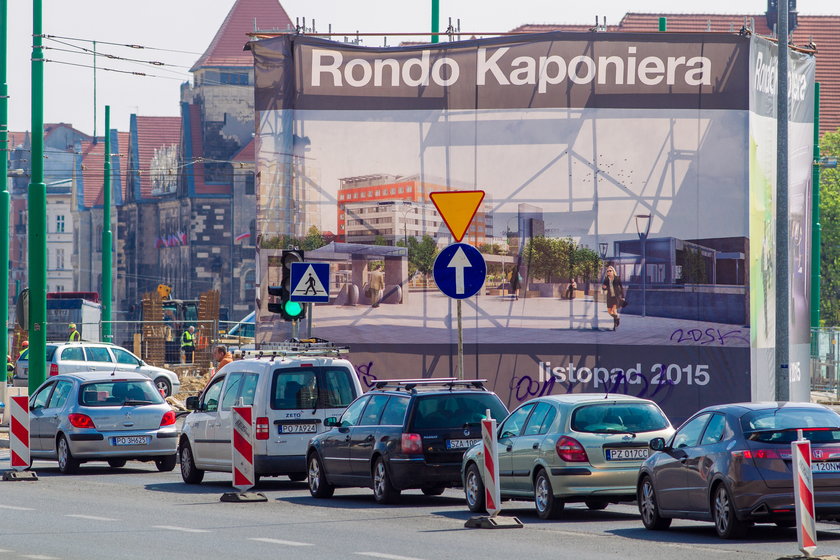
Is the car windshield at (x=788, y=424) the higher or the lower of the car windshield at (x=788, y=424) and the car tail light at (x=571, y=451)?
the higher

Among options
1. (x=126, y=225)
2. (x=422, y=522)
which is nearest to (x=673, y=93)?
(x=422, y=522)

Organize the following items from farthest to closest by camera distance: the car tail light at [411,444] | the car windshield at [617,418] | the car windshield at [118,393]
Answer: the car windshield at [118,393], the car tail light at [411,444], the car windshield at [617,418]

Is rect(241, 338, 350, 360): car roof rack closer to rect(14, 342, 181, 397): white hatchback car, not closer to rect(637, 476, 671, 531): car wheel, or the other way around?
rect(637, 476, 671, 531): car wheel

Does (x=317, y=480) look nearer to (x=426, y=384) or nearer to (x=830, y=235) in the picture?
(x=426, y=384)

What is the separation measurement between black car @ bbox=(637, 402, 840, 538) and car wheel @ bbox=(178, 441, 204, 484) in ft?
26.6

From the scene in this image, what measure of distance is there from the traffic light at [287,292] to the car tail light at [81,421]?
121 inches

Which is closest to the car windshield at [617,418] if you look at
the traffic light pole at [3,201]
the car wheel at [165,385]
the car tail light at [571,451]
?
the car tail light at [571,451]

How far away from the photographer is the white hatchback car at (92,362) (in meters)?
39.8

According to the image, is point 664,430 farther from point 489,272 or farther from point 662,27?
point 662,27

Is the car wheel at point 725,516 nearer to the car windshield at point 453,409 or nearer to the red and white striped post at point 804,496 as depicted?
the red and white striped post at point 804,496

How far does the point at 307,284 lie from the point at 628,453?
25.4 ft

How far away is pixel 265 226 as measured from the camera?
86.3ft

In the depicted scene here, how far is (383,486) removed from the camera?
17.4m

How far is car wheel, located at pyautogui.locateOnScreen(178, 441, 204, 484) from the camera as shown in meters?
20.7
